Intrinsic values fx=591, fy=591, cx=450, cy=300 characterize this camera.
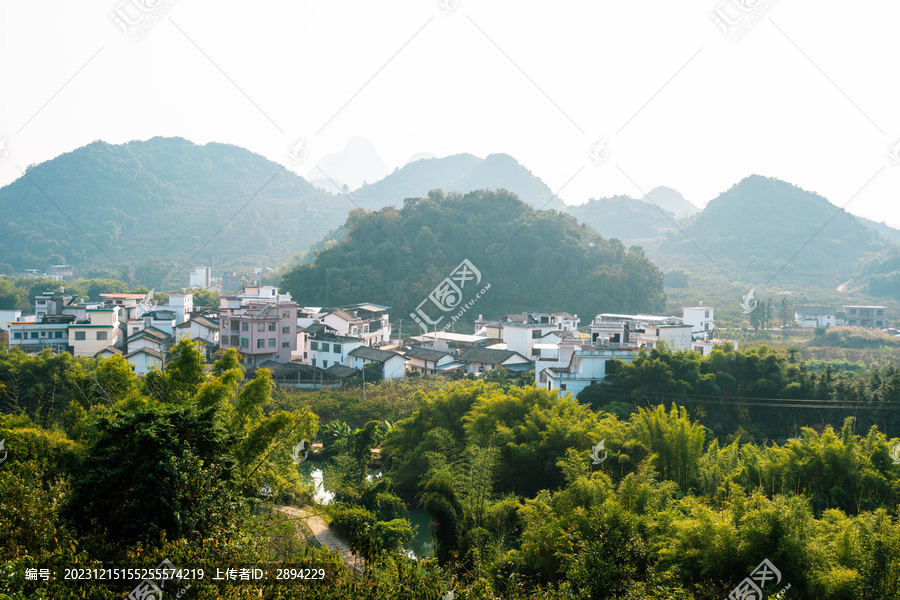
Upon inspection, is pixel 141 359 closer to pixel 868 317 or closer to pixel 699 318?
pixel 699 318

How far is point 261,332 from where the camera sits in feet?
74.5

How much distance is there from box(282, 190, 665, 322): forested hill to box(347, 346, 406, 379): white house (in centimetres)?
1392

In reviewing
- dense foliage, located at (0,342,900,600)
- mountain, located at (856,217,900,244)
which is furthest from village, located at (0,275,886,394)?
mountain, located at (856,217,900,244)

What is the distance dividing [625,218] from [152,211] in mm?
60002

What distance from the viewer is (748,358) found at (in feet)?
49.6

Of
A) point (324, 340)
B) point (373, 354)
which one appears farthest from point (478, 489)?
point (324, 340)

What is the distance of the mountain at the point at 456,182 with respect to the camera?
294 ft

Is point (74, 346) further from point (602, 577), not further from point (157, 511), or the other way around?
point (602, 577)

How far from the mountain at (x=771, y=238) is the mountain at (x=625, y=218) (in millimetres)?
6236

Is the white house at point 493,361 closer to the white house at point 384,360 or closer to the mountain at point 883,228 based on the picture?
the white house at point 384,360

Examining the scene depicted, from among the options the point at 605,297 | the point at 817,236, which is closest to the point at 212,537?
the point at 605,297

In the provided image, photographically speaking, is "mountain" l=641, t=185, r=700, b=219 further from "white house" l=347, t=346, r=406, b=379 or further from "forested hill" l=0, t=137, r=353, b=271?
"white house" l=347, t=346, r=406, b=379

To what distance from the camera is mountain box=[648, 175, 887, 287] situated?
55969 millimetres

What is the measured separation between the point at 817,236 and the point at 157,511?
69.2m
